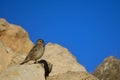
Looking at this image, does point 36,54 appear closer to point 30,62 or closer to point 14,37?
point 30,62

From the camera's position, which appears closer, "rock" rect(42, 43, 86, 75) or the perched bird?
the perched bird

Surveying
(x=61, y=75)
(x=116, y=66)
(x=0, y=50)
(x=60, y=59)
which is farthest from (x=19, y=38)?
(x=61, y=75)

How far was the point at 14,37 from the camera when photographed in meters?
30.0

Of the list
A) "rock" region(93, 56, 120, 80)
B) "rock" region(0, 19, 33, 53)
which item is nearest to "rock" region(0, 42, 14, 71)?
"rock" region(93, 56, 120, 80)

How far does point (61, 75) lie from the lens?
1526 cm

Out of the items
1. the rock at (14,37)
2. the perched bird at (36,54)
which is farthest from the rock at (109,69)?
the rock at (14,37)

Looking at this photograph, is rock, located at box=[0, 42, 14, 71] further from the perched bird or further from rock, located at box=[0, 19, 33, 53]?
rock, located at box=[0, 19, 33, 53]

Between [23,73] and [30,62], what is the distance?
4.72 metres

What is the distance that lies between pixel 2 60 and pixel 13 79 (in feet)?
29.0

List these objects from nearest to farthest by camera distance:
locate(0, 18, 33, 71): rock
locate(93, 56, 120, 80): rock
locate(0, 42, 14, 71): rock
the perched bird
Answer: the perched bird < locate(93, 56, 120, 80): rock < locate(0, 42, 14, 71): rock < locate(0, 18, 33, 71): rock

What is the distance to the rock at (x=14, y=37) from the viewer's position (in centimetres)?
2931

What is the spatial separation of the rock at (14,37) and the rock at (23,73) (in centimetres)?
1483

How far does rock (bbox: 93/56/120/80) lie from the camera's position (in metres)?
20.7

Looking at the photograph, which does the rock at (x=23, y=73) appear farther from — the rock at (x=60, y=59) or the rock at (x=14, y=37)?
the rock at (x=14, y=37)
